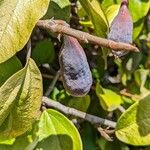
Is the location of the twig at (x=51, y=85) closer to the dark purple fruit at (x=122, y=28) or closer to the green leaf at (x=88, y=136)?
the green leaf at (x=88, y=136)

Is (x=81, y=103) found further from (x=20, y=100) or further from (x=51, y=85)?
(x=20, y=100)

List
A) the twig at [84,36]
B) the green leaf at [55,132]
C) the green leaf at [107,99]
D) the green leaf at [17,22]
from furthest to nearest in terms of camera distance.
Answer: the green leaf at [107,99] → the green leaf at [55,132] → the green leaf at [17,22] → the twig at [84,36]

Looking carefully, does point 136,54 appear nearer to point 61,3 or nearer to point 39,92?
point 61,3

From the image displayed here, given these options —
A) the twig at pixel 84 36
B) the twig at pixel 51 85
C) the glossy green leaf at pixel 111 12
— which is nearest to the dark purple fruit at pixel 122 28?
the twig at pixel 84 36

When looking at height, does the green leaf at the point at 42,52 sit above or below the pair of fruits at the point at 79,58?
below

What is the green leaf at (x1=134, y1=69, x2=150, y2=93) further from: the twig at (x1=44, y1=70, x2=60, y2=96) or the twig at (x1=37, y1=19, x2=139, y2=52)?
the twig at (x1=37, y1=19, x2=139, y2=52)

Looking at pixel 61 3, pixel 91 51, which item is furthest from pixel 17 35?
pixel 91 51

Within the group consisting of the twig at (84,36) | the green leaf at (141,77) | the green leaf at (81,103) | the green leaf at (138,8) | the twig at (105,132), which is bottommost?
the green leaf at (141,77)
